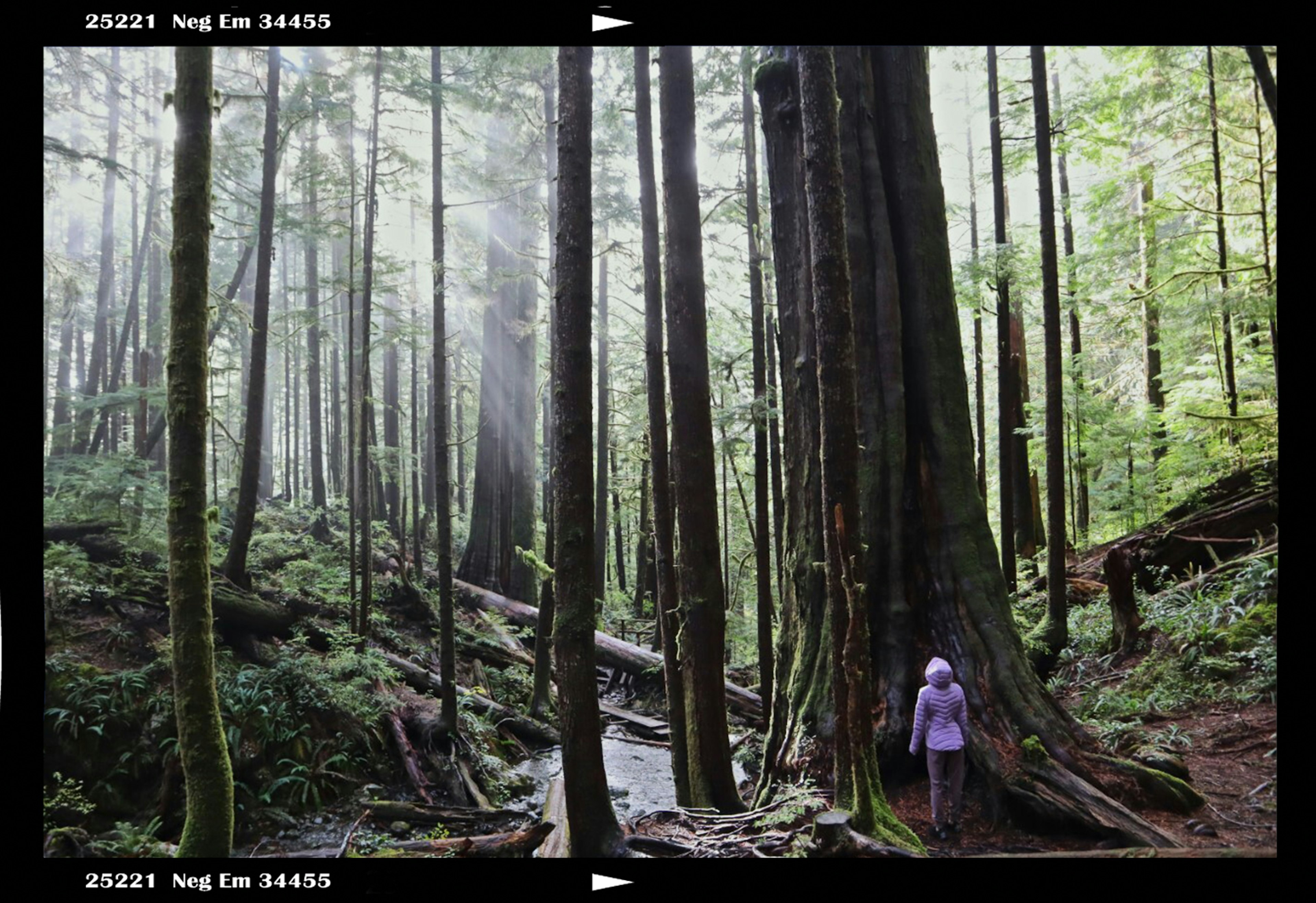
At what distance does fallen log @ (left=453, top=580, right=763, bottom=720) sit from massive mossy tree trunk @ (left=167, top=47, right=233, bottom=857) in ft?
24.4

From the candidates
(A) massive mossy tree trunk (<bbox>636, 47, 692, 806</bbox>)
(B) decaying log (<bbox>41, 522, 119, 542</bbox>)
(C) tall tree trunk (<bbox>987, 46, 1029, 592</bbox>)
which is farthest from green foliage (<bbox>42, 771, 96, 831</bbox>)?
(C) tall tree trunk (<bbox>987, 46, 1029, 592</bbox>)

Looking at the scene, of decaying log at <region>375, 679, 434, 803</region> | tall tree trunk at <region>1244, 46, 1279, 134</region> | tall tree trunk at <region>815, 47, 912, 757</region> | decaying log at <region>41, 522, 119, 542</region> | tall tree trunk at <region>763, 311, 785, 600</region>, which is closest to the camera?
tall tree trunk at <region>1244, 46, 1279, 134</region>

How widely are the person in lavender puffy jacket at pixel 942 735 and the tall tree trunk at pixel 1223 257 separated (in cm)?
476

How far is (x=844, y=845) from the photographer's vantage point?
420cm

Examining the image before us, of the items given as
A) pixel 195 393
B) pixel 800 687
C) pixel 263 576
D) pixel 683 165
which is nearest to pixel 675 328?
pixel 683 165

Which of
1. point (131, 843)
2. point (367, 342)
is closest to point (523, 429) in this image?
point (367, 342)

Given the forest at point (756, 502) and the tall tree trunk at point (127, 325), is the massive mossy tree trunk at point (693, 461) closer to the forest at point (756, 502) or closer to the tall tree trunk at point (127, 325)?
the forest at point (756, 502)

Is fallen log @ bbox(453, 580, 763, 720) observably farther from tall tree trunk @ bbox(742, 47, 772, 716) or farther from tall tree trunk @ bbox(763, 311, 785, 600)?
tall tree trunk @ bbox(742, 47, 772, 716)

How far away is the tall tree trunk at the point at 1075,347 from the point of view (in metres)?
11.1

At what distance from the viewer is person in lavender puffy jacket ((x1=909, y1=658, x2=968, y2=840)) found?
5414 millimetres

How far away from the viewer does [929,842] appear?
207 inches

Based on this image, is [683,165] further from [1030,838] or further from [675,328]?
[1030,838]

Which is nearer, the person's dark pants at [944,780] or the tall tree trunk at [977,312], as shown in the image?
the person's dark pants at [944,780]

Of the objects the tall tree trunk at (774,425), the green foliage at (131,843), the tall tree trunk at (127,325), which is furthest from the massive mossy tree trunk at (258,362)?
the tall tree trunk at (774,425)
